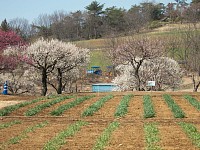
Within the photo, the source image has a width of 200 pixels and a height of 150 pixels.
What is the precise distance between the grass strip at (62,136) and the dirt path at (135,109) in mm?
2303

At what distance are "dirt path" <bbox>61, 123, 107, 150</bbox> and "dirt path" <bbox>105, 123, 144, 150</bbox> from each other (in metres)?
0.51

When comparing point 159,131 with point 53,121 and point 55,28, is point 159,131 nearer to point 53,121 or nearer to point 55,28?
point 53,121

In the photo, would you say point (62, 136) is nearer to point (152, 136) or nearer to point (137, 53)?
point (152, 136)

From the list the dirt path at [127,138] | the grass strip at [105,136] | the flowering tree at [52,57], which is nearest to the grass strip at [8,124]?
the grass strip at [105,136]

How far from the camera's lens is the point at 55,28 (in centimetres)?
9469

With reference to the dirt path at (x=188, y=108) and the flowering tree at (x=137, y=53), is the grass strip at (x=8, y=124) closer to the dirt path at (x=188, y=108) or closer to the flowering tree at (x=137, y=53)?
the dirt path at (x=188, y=108)

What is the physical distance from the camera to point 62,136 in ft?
35.1

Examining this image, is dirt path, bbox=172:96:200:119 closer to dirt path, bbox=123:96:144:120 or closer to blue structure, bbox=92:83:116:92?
dirt path, bbox=123:96:144:120

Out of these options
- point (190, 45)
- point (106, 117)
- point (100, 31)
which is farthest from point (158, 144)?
point (100, 31)

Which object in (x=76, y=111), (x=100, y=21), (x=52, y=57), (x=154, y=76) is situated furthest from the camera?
(x=100, y=21)

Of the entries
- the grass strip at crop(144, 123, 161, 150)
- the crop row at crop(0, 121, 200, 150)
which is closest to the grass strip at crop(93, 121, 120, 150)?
the crop row at crop(0, 121, 200, 150)

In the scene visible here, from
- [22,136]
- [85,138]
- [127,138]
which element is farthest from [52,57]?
[127,138]

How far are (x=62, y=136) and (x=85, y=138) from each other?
676 millimetres

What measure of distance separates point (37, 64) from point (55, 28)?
67029mm
